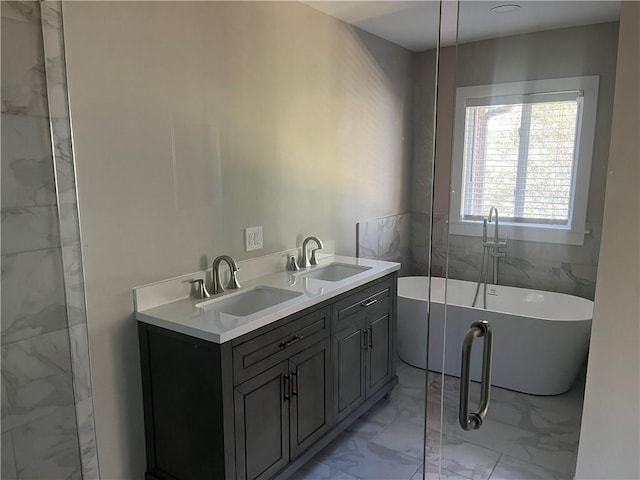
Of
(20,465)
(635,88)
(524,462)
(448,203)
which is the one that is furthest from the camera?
(448,203)

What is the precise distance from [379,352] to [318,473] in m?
0.77

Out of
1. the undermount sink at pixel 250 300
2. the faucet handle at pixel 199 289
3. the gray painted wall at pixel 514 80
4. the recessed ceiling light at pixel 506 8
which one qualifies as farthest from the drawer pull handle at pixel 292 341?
the recessed ceiling light at pixel 506 8

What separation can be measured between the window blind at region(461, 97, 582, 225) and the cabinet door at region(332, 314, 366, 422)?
84cm

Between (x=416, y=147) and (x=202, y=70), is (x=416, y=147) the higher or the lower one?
the lower one

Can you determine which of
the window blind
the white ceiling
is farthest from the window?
the white ceiling

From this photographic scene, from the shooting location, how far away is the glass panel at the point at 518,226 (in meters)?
2.01

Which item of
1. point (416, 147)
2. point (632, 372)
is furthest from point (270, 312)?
point (416, 147)

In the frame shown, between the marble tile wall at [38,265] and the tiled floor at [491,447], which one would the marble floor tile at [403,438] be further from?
the marble tile wall at [38,265]

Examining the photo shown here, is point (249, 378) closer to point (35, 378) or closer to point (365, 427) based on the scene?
point (35, 378)

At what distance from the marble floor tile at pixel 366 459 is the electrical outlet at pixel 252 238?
1.14 metres

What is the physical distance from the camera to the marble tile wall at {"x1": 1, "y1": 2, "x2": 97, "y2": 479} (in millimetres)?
1558

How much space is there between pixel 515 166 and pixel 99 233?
1.93 metres

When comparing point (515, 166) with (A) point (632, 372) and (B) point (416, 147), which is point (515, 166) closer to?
(B) point (416, 147)

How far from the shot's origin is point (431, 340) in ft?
8.73
